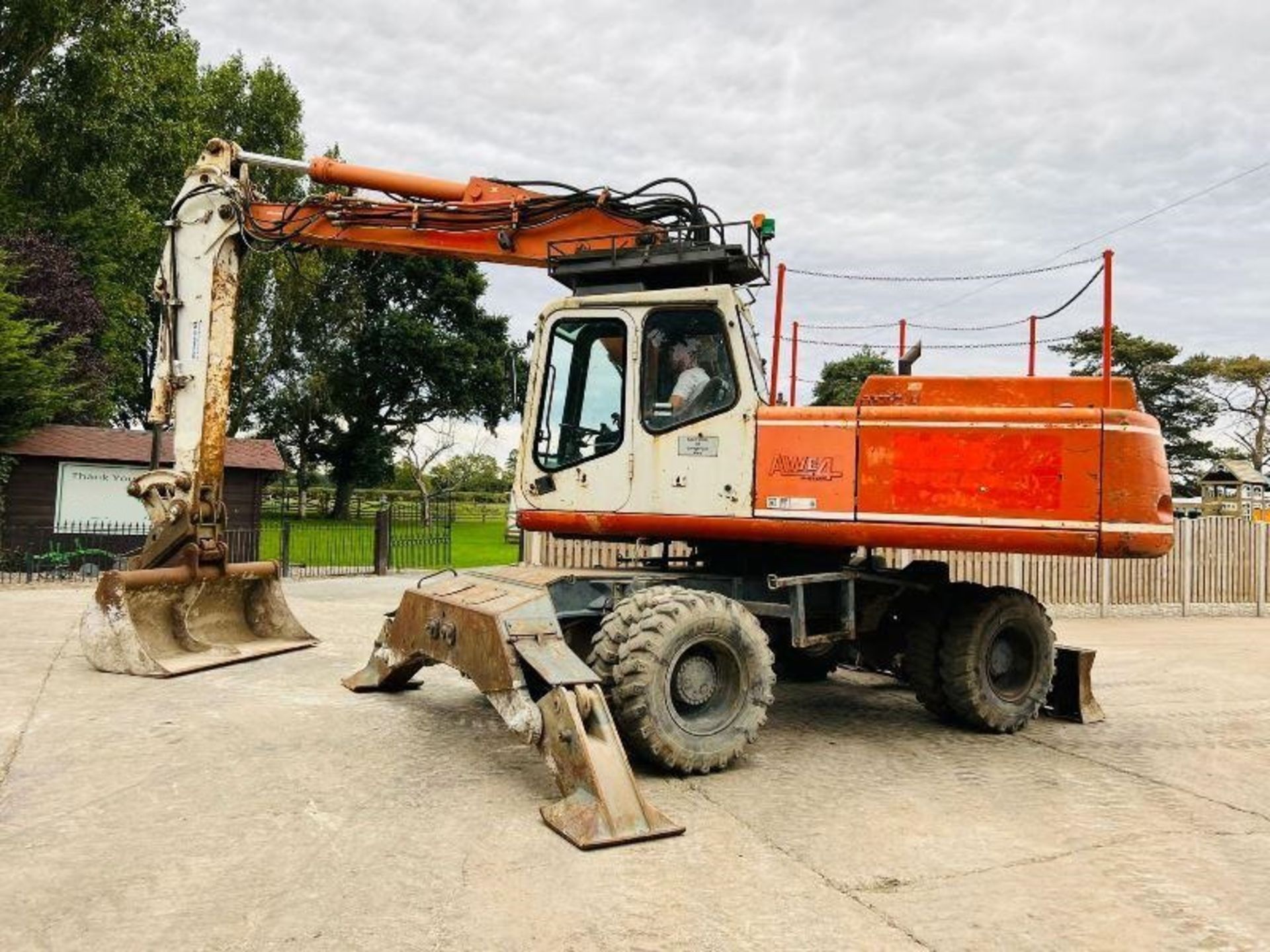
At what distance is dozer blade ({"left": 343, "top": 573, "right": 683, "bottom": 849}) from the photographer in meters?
4.27

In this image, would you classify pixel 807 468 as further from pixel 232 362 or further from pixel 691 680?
pixel 232 362

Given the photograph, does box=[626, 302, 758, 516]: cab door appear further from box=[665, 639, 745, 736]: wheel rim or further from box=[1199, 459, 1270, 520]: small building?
box=[1199, 459, 1270, 520]: small building

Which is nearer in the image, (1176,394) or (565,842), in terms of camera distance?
(565,842)

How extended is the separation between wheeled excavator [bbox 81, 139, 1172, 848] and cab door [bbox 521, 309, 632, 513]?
15 millimetres

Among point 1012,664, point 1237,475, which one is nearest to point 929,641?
point 1012,664

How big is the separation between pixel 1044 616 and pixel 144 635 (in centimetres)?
735

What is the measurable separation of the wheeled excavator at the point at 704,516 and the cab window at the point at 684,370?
0.01 meters

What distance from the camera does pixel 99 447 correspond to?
61.6ft

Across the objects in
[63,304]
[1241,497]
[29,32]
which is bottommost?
[1241,497]

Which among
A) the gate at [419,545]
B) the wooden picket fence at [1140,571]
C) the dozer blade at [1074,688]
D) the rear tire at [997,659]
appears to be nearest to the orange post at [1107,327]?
the rear tire at [997,659]

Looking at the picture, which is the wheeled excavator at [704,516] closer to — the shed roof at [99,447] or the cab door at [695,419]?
the cab door at [695,419]

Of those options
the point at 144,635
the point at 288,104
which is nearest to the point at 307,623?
the point at 144,635

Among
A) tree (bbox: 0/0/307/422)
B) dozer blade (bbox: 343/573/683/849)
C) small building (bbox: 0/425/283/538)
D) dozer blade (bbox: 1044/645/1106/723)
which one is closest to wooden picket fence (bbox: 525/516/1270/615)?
dozer blade (bbox: 1044/645/1106/723)

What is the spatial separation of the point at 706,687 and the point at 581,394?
2.17 metres
